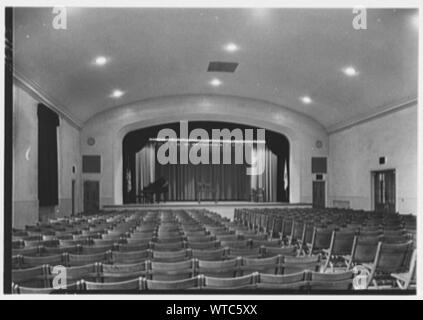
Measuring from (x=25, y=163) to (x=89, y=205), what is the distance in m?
7.55

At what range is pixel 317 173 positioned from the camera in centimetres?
2030

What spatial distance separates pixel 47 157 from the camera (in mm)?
13508

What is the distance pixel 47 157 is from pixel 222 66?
6469mm

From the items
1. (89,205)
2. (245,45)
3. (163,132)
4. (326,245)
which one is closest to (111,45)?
(245,45)

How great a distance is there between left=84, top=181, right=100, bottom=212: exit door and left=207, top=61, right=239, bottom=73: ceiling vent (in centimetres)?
775

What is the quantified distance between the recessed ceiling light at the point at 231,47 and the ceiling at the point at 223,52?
6.9 inches

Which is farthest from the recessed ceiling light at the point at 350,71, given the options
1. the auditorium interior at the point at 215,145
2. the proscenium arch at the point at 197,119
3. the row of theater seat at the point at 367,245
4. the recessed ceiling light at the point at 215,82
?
the proscenium arch at the point at 197,119

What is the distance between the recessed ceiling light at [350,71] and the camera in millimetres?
13227

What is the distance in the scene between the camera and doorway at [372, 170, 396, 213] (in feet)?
49.8

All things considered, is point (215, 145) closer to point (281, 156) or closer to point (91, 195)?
point (281, 156)

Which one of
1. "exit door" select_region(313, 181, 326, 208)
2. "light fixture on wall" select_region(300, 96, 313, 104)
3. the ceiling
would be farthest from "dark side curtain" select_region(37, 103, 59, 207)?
"exit door" select_region(313, 181, 326, 208)

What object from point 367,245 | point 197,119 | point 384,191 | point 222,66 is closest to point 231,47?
point 222,66
